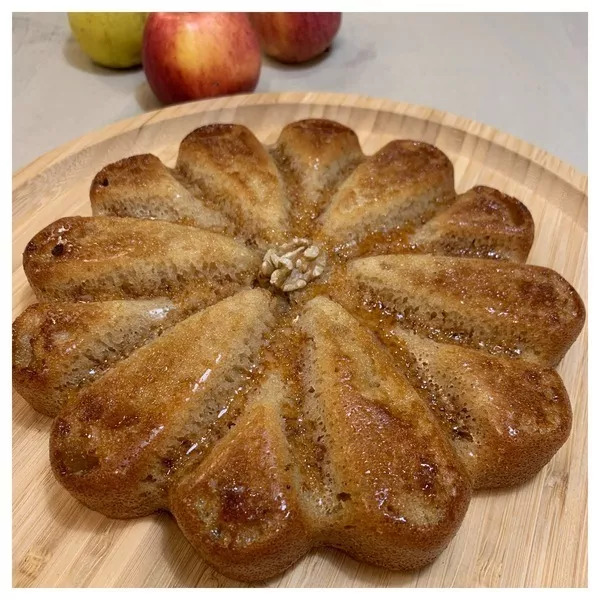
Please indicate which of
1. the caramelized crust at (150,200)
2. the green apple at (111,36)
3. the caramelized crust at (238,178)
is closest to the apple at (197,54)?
the green apple at (111,36)

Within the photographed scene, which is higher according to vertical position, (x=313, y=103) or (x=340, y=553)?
(x=313, y=103)

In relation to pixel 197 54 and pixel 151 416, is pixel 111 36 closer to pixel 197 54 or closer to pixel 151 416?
pixel 197 54

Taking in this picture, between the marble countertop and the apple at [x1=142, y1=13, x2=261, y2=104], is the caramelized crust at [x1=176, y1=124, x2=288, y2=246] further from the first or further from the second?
the marble countertop

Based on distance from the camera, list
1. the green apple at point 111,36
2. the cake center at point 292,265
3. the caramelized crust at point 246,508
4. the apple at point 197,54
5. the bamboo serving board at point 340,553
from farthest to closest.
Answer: the green apple at point 111,36, the apple at point 197,54, the cake center at point 292,265, the bamboo serving board at point 340,553, the caramelized crust at point 246,508

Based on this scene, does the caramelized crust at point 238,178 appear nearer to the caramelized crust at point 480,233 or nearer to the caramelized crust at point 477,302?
the caramelized crust at point 477,302

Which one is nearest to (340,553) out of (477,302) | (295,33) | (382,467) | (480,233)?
(382,467)
